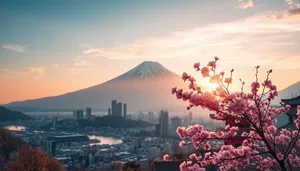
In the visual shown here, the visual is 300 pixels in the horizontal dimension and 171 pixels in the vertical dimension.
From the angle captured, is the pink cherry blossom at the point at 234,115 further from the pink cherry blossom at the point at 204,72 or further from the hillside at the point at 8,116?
the hillside at the point at 8,116

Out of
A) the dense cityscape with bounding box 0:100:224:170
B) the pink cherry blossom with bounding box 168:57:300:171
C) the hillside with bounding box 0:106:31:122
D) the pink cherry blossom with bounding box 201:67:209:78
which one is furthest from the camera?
the hillside with bounding box 0:106:31:122

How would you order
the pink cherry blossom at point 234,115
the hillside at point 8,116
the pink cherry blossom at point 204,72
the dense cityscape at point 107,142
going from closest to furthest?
the pink cherry blossom at point 234,115 → the pink cherry blossom at point 204,72 → the dense cityscape at point 107,142 → the hillside at point 8,116

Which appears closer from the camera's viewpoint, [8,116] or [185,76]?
[185,76]

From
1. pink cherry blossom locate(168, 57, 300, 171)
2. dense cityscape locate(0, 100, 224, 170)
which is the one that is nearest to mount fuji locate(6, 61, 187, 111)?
dense cityscape locate(0, 100, 224, 170)

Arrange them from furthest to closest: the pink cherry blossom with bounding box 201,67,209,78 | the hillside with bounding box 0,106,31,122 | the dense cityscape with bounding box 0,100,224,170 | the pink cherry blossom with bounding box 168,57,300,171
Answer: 1. the hillside with bounding box 0,106,31,122
2. the dense cityscape with bounding box 0,100,224,170
3. the pink cherry blossom with bounding box 201,67,209,78
4. the pink cherry blossom with bounding box 168,57,300,171

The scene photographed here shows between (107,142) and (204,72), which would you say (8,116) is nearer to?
(107,142)

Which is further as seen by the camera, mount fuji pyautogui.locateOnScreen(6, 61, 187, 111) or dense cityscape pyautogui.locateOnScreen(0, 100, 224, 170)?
mount fuji pyautogui.locateOnScreen(6, 61, 187, 111)

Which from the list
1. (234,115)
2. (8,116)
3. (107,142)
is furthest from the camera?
(8,116)

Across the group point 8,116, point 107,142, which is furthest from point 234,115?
point 8,116

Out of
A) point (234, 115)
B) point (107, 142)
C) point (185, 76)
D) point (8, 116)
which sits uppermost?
point (185, 76)

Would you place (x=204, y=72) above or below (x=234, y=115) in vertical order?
above

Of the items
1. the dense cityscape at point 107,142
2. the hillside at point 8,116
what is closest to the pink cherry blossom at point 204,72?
the dense cityscape at point 107,142

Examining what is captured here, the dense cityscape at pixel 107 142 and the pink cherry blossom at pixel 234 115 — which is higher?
the pink cherry blossom at pixel 234 115

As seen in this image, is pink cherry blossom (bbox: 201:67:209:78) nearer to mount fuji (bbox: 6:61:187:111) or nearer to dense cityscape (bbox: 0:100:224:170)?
dense cityscape (bbox: 0:100:224:170)
